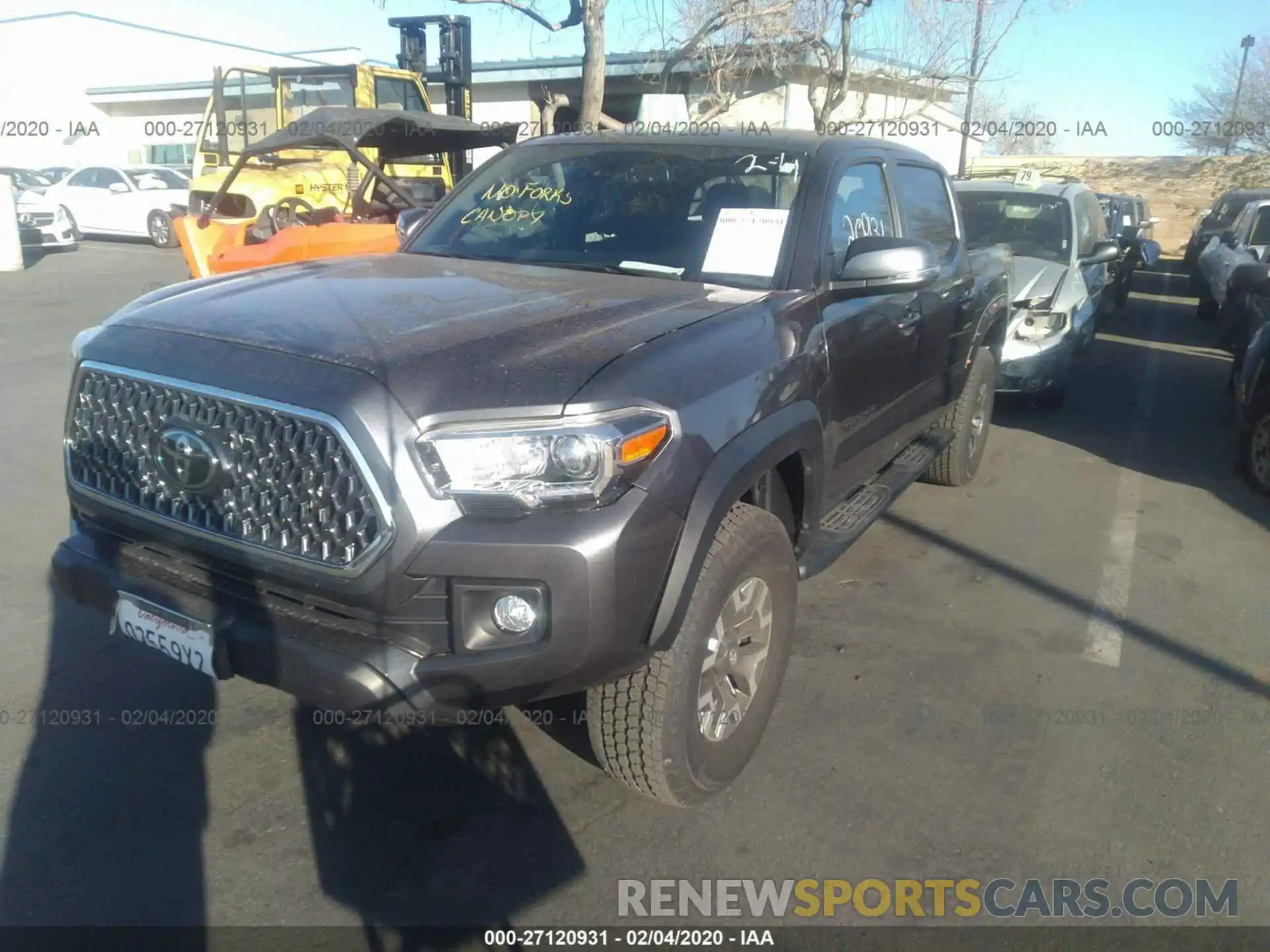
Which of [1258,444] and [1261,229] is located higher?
[1261,229]

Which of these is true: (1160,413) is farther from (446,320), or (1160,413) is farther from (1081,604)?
(446,320)

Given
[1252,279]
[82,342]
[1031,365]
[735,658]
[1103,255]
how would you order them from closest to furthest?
1. [82,342]
2. [735,658]
3. [1252,279]
4. [1031,365]
5. [1103,255]

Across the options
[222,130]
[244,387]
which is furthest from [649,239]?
[222,130]

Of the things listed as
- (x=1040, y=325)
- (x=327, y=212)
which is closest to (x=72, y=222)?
(x=327, y=212)

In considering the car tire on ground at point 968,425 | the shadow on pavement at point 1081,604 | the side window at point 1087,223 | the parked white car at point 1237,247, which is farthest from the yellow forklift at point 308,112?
the parked white car at point 1237,247

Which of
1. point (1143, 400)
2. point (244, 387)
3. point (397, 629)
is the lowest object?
point (1143, 400)

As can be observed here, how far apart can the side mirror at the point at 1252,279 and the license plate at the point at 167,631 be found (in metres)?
6.75

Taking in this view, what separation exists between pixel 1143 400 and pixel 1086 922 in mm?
7299

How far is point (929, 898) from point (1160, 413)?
6.99m

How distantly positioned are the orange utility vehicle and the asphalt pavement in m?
3.70

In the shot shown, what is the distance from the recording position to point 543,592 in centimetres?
242

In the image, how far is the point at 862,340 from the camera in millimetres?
3877

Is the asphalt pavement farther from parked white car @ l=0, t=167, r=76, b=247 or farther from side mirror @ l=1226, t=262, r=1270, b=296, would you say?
parked white car @ l=0, t=167, r=76, b=247

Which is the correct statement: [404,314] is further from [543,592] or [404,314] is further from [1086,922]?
[1086,922]
